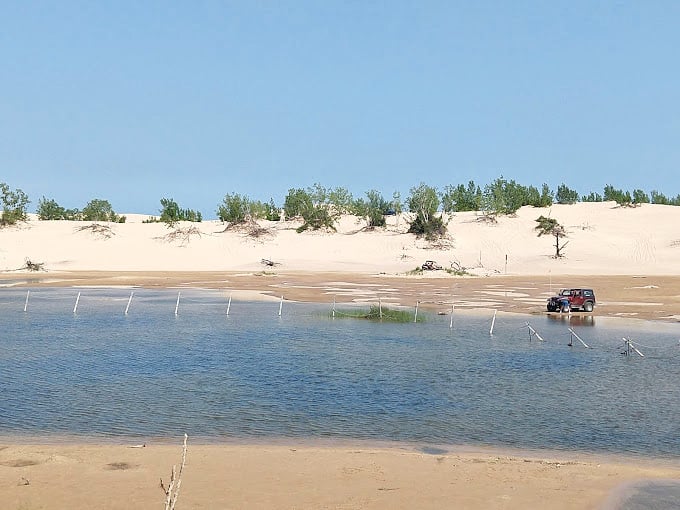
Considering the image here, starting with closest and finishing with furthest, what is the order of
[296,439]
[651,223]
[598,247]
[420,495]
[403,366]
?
[420,495] < [296,439] < [403,366] < [598,247] < [651,223]

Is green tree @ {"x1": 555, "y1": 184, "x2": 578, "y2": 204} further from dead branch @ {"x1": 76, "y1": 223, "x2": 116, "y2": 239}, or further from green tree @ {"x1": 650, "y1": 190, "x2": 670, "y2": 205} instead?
dead branch @ {"x1": 76, "y1": 223, "x2": 116, "y2": 239}

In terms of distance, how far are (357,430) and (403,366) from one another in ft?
27.6

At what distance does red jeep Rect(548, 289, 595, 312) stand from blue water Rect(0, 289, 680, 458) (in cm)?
494

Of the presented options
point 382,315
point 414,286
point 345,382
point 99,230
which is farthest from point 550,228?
point 345,382

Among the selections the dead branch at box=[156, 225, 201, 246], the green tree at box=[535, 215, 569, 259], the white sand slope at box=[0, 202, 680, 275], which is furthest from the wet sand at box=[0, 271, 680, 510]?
the green tree at box=[535, 215, 569, 259]

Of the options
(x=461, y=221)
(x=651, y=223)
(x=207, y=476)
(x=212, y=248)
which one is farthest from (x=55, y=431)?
(x=651, y=223)

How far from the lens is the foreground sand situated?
10844 mm

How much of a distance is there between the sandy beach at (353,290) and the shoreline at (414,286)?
7.2 inches

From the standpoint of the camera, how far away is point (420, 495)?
1129cm

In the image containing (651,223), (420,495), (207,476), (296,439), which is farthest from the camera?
(651,223)

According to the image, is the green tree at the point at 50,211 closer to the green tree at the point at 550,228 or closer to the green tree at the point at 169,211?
the green tree at the point at 169,211

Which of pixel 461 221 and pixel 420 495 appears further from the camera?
pixel 461 221

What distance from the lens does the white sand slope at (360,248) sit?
7581cm

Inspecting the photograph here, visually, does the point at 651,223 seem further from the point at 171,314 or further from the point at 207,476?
the point at 207,476
